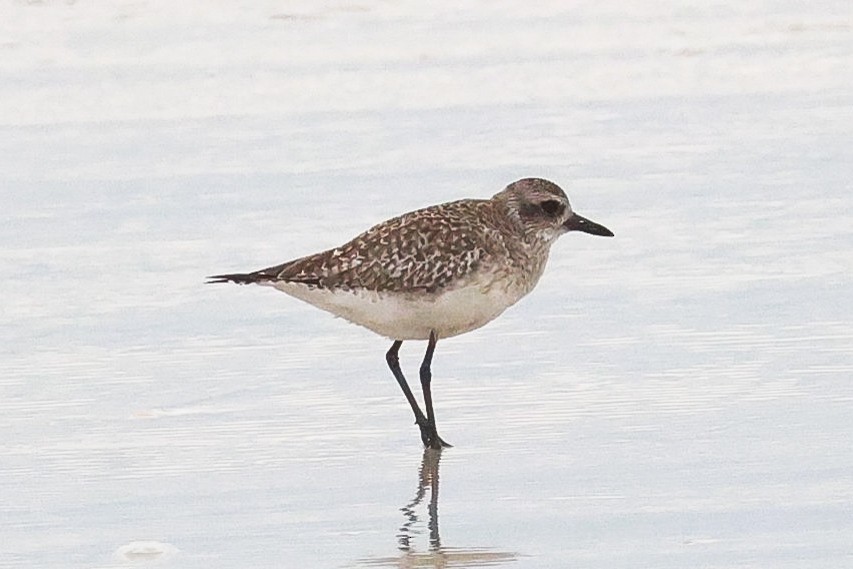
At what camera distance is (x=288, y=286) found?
6.85 metres

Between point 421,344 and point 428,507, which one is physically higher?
point 421,344

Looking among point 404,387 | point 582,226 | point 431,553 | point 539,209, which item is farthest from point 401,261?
point 431,553

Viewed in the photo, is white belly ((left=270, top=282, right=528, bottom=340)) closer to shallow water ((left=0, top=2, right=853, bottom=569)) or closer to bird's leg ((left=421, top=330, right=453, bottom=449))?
bird's leg ((left=421, top=330, right=453, bottom=449))

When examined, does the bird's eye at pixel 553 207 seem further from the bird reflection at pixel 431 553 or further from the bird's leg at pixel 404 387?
the bird reflection at pixel 431 553

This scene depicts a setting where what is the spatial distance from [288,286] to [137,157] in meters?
3.12

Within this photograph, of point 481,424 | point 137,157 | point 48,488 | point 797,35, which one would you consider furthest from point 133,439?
point 797,35

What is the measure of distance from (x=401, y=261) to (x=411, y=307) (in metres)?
0.14

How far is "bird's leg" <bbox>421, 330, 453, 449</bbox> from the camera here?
6.43m

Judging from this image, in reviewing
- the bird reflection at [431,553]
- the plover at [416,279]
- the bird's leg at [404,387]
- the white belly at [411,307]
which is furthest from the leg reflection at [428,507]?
the white belly at [411,307]

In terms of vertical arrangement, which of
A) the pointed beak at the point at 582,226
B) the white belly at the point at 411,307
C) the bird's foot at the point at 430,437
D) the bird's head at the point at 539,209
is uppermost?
the bird's head at the point at 539,209

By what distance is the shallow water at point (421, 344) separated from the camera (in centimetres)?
574

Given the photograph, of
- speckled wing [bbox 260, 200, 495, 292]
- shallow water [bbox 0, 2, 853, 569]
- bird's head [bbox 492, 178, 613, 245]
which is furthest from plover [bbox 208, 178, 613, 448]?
shallow water [bbox 0, 2, 853, 569]

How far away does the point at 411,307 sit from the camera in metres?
6.82

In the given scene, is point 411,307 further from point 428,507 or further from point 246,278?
point 428,507
